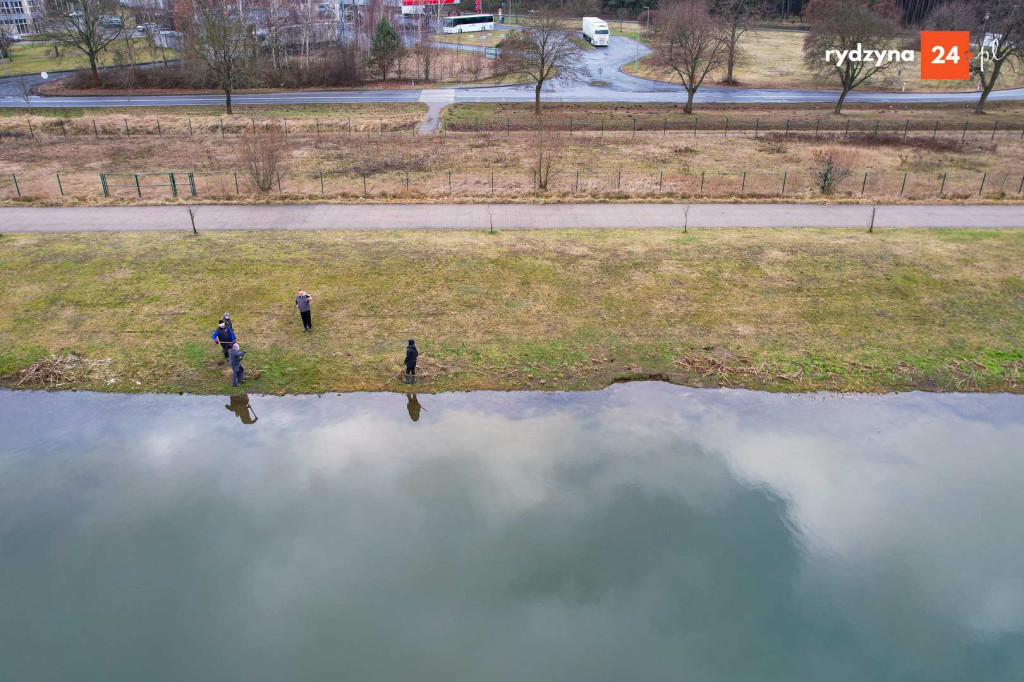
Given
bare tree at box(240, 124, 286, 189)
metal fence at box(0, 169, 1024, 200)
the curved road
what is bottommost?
metal fence at box(0, 169, 1024, 200)

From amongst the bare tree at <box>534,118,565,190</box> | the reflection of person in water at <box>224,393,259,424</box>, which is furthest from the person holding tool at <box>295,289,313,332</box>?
the bare tree at <box>534,118,565,190</box>

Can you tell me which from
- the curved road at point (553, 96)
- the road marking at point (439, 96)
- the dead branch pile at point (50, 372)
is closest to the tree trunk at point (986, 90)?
the curved road at point (553, 96)

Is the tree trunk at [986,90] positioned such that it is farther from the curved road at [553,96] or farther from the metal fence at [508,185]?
the metal fence at [508,185]

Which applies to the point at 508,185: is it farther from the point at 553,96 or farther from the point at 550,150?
the point at 553,96

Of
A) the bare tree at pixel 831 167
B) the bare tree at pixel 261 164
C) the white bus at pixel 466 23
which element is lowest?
the bare tree at pixel 831 167

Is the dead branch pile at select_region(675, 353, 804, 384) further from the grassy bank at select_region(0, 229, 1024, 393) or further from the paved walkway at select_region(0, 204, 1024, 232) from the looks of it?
the paved walkway at select_region(0, 204, 1024, 232)

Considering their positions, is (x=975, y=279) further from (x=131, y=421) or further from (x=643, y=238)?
(x=131, y=421)
